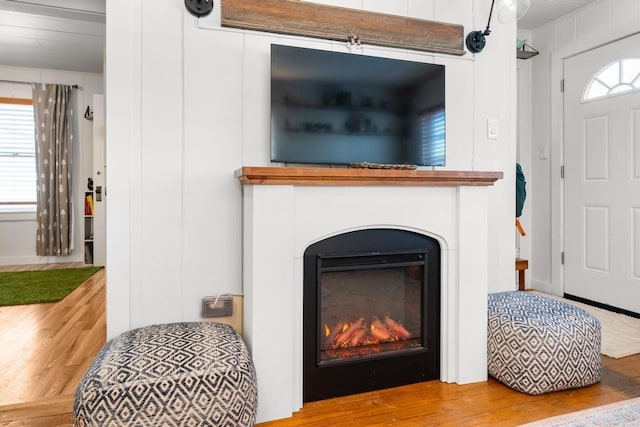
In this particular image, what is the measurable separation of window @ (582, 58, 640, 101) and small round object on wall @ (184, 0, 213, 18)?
310cm

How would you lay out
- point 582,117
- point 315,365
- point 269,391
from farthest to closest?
point 582,117
point 315,365
point 269,391

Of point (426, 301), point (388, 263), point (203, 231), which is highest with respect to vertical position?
point (203, 231)

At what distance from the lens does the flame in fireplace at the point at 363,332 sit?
6.27 feet

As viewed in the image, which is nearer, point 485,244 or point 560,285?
point 485,244

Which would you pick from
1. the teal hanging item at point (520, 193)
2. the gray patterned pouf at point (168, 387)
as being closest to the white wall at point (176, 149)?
the gray patterned pouf at point (168, 387)

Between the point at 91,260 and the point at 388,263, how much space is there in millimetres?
4666

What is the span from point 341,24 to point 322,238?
117cm

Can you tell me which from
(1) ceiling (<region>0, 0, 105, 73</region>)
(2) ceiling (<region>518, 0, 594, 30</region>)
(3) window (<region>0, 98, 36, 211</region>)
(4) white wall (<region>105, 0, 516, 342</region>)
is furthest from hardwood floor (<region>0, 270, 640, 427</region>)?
(3) window (<region>0, 98, 36, 211</region>)

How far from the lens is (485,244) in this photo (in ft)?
6.73

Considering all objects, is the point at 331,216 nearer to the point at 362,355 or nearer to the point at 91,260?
the point at 362,355

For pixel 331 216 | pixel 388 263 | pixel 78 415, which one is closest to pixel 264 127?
pixel 331 216

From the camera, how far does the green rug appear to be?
3.55 metres

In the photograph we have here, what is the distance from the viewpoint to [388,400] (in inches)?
71.2

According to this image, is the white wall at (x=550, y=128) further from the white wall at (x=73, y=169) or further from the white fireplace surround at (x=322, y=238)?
the white wall at (x=73, y=169)
